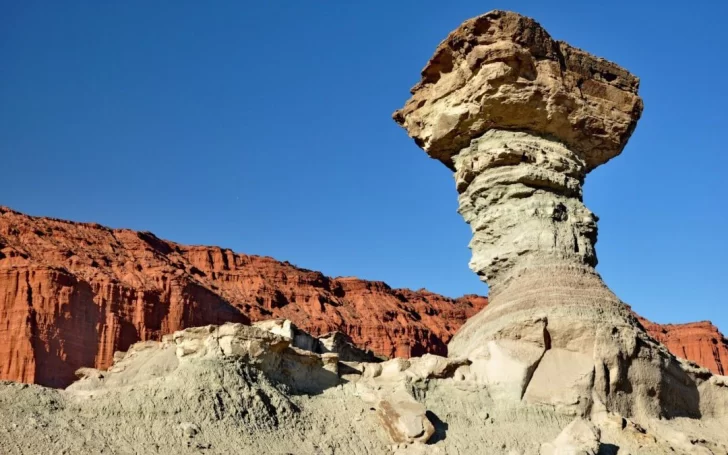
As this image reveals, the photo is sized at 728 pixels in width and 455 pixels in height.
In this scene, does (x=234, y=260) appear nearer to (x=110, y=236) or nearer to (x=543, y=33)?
(x=110, y=236)

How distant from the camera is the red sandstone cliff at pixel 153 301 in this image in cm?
4856

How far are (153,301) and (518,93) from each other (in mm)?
43555

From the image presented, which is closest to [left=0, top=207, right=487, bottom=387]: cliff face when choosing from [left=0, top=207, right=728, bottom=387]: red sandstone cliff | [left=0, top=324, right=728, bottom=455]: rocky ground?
[left=0, top=207, right=728, bottom=387]: red sandstone cliff

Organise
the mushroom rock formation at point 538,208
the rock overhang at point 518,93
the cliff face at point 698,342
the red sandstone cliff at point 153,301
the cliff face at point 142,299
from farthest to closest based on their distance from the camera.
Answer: the cliff face at point 698,342 < the red sandstone cliff at point 153,301 < the cliff face at point 142,299 < the rock overhang at point 518,93 < the mushroom rock formation at point 538,208

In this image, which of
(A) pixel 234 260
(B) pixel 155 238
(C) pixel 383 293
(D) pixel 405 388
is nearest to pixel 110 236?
(B) pixel 155 238

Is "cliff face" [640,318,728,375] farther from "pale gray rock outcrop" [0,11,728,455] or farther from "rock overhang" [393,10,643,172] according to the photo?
"pale gray rock outcrop" [0,11,728,455]

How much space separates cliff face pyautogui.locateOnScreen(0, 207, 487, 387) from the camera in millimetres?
48438

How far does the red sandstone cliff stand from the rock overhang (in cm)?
3369

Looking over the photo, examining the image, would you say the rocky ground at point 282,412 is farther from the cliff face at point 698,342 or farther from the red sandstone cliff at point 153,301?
the cliff face at point 698,342

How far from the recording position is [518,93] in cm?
1747

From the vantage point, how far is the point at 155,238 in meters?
71.9

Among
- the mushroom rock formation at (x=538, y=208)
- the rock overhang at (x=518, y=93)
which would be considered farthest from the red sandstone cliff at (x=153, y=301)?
the mushroom rock formation at (x=538, y=208)

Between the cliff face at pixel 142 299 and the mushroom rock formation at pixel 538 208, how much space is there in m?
34.2

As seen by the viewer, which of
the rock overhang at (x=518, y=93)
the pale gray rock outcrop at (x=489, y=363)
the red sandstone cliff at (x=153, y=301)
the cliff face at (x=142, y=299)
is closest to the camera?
the pale gray rock outcrop at (x=489, y=363)
